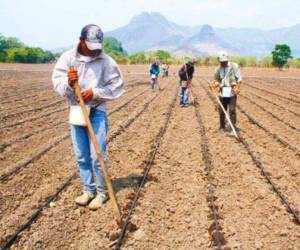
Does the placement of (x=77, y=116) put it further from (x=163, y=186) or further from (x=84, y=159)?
(x=163, y=186)

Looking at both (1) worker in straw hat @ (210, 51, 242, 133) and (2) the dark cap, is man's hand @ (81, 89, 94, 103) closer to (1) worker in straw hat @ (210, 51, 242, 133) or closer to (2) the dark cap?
(2) the dark cap

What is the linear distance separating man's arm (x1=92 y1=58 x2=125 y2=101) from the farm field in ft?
4.44

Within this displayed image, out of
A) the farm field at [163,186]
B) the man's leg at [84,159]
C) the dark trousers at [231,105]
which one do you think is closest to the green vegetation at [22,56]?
the farm field at [163,186]

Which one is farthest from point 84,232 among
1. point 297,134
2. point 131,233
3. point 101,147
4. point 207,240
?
point 297,134

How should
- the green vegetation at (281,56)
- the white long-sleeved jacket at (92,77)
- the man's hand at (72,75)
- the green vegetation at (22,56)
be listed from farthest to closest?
the green vegetation at (22,56) < the green vegetation at (281,56) < the white long-sleeved jacket at (92,77) < the man's hand at (72,75)

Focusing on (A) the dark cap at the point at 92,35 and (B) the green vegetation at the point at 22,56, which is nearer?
(A) the dark cap at the point at 92,35

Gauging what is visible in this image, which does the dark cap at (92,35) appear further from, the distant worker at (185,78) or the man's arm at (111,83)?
the distant worker at (185,78)

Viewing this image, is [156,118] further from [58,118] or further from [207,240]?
[207,240]

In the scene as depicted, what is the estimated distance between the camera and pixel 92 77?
511 centimetres

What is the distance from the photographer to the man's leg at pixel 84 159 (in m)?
5.26

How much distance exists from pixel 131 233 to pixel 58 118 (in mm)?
8426

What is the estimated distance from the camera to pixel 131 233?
4875 mm

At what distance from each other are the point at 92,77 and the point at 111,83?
241 mm

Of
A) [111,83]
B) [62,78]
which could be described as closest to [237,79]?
[111,83]
